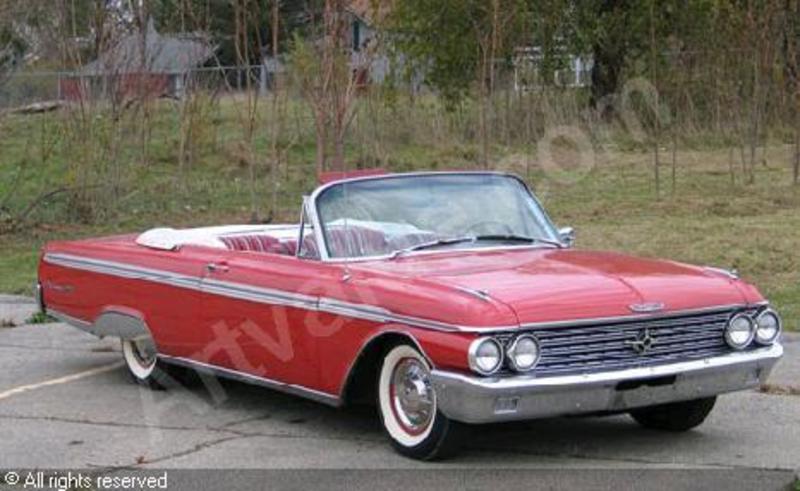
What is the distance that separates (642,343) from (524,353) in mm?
637

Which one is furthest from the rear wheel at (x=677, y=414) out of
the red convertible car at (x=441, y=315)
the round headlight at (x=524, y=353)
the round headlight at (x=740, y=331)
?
the round headlight at (x=524, y=353)

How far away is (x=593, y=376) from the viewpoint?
6.01m

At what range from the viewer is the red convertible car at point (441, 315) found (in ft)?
19.6

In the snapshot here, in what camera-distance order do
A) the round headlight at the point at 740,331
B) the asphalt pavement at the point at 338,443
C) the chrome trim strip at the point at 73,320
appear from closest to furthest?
the asphalt pavement at the point at 338,443
the round headlight at the point at 740,331
the chrome trim strip at the point at 73,320

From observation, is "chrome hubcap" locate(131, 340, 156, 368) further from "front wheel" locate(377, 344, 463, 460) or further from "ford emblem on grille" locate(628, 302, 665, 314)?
"ford emblem on grille" locate(628, 302, 665, 314)

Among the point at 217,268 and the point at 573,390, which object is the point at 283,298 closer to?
the point at 217,268

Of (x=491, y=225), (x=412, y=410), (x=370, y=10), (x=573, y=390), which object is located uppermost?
(x=370, y=10)

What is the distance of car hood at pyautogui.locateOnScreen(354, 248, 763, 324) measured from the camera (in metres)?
6.06

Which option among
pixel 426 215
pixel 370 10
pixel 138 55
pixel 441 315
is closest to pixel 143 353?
pixel 426 215

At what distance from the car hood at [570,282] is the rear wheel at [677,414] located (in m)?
0.64

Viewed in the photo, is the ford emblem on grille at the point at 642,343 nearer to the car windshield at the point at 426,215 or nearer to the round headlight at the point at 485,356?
the round headlight at the point at 485,356

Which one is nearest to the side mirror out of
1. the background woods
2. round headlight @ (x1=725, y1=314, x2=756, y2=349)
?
round headlight @ (x1=725, y1=314, x2=756, y2=349)

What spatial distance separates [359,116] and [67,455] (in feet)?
55.4

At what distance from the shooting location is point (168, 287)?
25.6 ft
